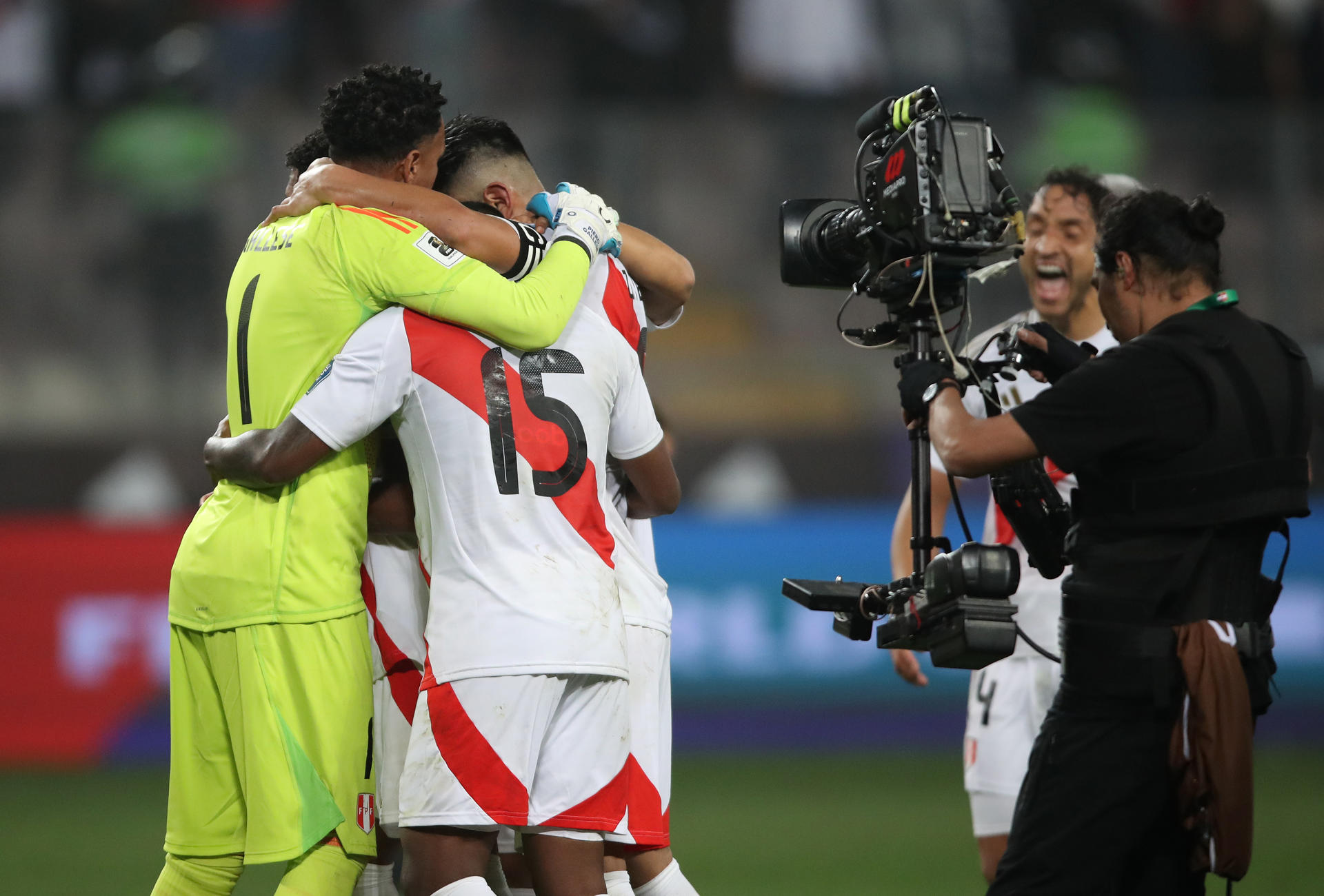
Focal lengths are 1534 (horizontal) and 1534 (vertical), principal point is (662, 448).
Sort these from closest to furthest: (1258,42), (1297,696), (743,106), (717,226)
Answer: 1. (1297,696)
2. (717,226)
3. (743,106)
4. (1258,42)

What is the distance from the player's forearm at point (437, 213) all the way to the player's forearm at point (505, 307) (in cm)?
18

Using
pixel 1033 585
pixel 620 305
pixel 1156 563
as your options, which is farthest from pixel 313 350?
pixel 1033 585

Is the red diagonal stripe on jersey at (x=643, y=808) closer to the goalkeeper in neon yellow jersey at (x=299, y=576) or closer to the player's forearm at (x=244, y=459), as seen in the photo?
the goalkeeper in neon yellow jersey at (x=299, y=576)

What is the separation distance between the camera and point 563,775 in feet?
10.9

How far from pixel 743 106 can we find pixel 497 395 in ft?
27.3

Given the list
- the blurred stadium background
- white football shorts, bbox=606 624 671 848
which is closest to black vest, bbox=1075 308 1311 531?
white football shorts, bbox=606 624 671 848

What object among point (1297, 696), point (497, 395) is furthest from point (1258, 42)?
point (497, 395)

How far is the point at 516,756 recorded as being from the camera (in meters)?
3.22

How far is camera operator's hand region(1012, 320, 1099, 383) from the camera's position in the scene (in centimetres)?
368

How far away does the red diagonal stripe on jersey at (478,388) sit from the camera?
3.32 meters

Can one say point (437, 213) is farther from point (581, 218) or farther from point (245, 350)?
point (245, 350)

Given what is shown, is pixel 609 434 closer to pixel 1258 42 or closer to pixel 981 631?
pixel 981 631

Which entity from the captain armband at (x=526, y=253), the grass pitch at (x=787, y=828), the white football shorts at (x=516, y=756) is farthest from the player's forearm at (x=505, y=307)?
the grass pitch at (x=787, y=828)

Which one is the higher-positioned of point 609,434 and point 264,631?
point 609,434
